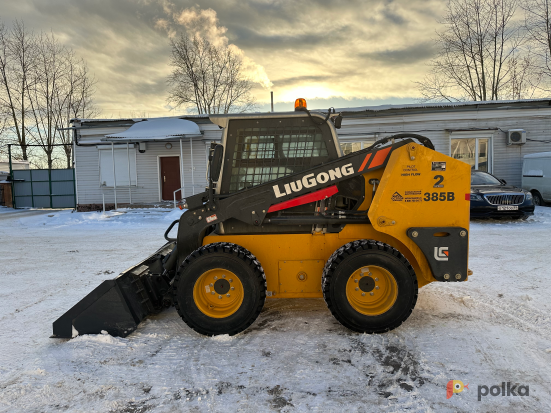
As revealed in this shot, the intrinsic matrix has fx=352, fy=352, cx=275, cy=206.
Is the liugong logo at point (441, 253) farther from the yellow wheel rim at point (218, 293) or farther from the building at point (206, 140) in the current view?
the building at point (206, 140)

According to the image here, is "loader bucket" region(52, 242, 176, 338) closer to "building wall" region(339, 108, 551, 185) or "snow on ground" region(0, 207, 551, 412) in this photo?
"snow on ground" region(0, 207, 551, 412)

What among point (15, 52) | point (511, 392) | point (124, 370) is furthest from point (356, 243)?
point (15, 52)

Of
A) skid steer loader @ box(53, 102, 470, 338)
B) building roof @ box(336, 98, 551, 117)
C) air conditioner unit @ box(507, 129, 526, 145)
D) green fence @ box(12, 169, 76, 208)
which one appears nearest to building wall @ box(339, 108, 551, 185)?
building roof @ box(336, 98, 551, 117)

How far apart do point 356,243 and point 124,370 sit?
2.43 m

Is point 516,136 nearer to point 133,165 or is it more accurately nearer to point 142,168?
point 142,168

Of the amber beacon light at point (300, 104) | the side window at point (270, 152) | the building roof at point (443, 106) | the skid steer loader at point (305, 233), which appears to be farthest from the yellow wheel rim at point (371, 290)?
the building roof at point (443, 106)

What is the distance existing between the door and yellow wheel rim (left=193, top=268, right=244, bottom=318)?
1445 cm

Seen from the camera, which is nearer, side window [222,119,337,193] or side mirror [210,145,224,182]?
side mirror [210,145,224,182]

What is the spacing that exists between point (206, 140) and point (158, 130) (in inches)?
92.2

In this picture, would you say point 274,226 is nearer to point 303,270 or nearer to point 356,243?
point 303,270

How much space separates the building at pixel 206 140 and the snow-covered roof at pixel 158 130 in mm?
40

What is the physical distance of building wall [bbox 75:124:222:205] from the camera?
55.9ft

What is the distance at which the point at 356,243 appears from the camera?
3.57 metres

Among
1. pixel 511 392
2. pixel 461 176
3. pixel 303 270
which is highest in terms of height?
pixel 461 176
